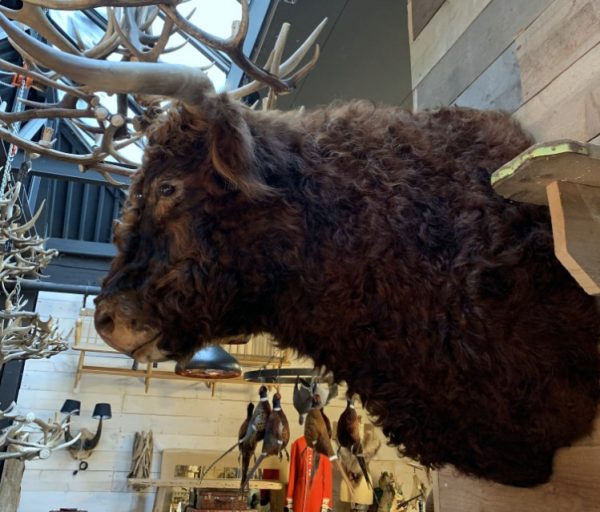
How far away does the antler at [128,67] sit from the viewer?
955mm

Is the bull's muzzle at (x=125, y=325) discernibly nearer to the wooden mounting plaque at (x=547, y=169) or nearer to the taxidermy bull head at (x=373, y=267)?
the taxidermy bull head at (x=373, y=267)

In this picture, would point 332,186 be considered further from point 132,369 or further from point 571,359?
point 132,369

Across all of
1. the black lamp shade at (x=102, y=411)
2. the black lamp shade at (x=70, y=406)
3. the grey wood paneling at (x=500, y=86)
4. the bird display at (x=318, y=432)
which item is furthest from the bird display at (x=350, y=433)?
the black lamp shade at (x=70, y=406)

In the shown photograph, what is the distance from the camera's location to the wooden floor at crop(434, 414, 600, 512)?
0.81 metres

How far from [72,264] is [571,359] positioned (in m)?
7.00

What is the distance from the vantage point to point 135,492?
589cm

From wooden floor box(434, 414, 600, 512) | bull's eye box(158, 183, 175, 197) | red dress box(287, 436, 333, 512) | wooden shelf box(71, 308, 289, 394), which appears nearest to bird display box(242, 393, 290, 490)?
red dress box(287, 436, 333, 512)

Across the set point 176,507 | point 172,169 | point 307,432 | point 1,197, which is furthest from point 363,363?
point 176,507

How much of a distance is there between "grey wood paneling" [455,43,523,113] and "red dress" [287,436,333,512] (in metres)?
3.83

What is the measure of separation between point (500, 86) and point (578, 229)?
0.56m

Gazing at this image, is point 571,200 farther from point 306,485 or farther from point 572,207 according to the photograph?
point 306,485

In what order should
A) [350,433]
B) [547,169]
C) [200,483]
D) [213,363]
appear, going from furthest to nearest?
[200,483] → [350,433] → [213,363] → [547,169]

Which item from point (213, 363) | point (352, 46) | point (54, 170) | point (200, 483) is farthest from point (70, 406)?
point (352, 46)

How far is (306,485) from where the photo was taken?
14.5ft
